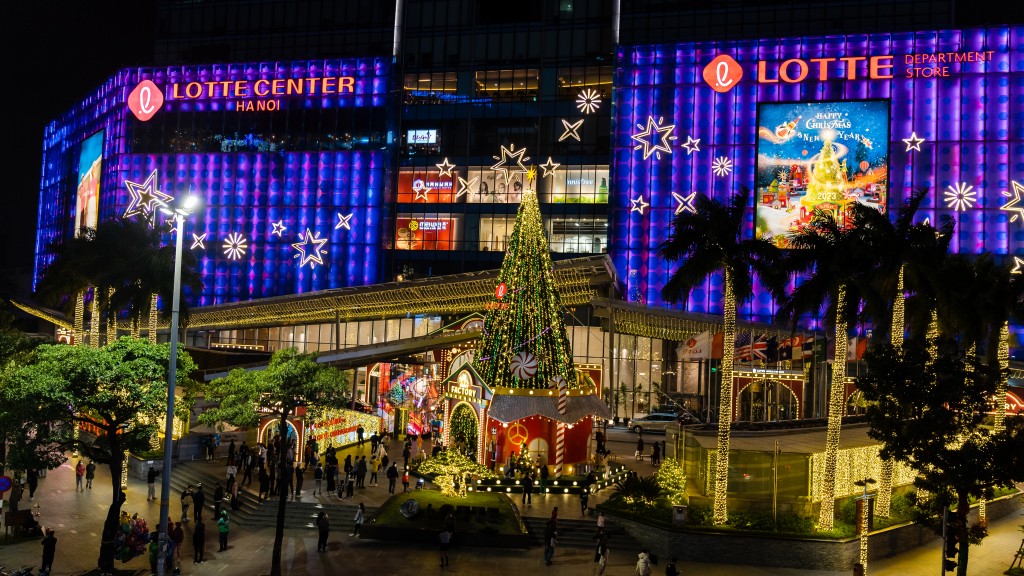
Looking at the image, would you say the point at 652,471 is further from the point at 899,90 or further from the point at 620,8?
the point at 620,8

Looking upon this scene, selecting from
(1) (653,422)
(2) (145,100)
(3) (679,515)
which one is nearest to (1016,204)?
(1) (653,422)

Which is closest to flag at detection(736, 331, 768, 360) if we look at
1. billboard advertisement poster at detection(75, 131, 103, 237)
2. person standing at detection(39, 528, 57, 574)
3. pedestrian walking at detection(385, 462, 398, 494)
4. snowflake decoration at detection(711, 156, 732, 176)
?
pedestrian walking at detection(385, 462, 398, 494)

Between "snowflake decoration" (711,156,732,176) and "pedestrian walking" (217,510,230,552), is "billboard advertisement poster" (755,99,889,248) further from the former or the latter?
"pedestrian walking" (217,510,230,552)

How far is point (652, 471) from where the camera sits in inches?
1891

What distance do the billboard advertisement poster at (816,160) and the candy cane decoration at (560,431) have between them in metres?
37.3

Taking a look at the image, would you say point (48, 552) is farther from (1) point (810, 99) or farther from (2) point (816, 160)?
(1) point (810, 99)

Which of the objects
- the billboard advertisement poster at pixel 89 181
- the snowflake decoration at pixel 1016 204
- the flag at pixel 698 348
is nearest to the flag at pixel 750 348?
the flag at pixel 698 348

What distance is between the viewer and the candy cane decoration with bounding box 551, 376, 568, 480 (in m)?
42.2

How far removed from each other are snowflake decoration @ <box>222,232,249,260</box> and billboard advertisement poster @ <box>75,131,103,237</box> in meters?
16.3

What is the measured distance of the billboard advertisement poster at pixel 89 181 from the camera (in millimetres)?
96375

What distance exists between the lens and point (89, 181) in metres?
99.1

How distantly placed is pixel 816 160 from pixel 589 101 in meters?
19.1

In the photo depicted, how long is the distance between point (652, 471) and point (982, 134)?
43.0m

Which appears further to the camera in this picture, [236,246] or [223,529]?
[236,246]
